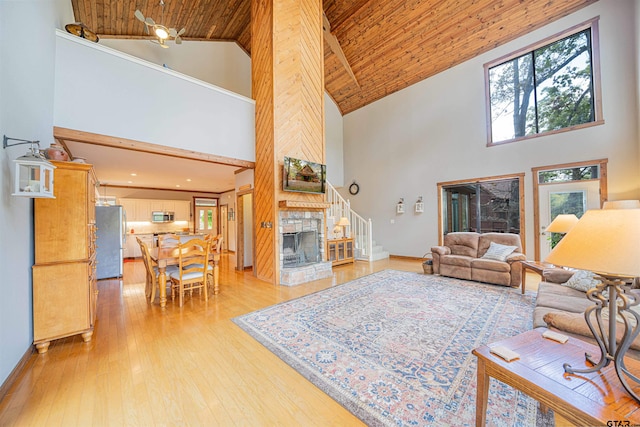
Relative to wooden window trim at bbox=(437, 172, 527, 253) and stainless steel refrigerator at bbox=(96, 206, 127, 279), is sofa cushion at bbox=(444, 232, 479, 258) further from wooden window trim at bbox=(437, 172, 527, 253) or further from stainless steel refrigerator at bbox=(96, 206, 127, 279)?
stainless steel refrigerator at bbox=(96, 206, 127, 279)

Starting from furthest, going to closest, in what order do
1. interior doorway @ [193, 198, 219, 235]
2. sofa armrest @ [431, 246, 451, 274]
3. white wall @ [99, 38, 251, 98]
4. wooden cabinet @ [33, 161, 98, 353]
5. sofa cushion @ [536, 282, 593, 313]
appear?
interior doorway @ [193, 198, 219, 235] < white wall @ [99, 38, 251, 98] < sofa armrest @ [431, 246, 451, 274] < wooden cabinet @ [33, 161, 98, 353] < sofa cushion @ [536, 282, 593, 313]

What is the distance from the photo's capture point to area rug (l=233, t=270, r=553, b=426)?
1.64 meters

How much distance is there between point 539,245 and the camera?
5.39 m

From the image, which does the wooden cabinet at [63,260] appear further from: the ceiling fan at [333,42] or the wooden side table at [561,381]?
the ceiling fan at [333,42]

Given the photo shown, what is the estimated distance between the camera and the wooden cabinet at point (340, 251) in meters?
6.50

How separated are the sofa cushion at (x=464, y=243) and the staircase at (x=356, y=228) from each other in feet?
7.20

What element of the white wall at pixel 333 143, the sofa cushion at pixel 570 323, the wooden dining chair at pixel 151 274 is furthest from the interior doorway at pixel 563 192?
the wooden dining chair at pixel 151 274

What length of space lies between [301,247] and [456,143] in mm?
5054

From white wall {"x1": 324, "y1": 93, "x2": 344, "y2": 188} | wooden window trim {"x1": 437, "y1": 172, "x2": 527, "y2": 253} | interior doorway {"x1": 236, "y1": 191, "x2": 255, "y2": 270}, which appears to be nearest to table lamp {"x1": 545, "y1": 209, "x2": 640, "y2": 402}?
wooden window trim {"x1": 437, "y1": 172, "x2": 527, "y2": 253}

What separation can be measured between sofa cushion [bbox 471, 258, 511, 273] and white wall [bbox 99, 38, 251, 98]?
7.49 meters

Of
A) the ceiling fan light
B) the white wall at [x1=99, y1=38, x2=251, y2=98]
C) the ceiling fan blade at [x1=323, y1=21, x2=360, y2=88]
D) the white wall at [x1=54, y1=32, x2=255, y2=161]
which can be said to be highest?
the ceiling fan blade at [x1=323, y1=21, x2=360, y2=88]

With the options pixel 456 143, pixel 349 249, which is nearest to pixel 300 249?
pixel 349 249

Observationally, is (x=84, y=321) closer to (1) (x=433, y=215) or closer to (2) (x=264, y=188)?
(2) (x=264, y=188)

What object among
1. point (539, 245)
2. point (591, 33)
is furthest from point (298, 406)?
point (591, 33)
